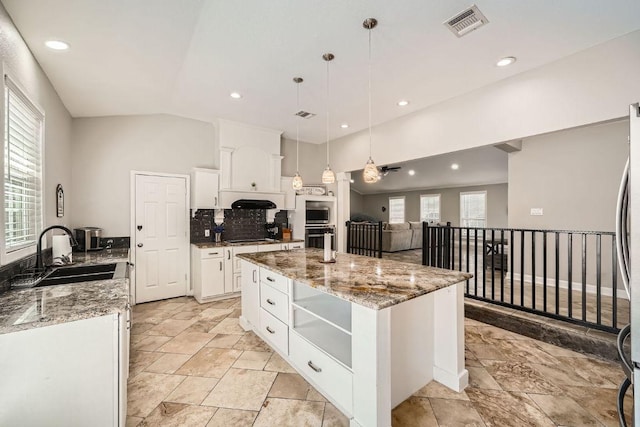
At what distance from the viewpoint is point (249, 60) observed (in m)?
2.70

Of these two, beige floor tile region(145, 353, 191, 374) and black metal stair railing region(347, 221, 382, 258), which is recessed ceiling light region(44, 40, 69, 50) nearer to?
beige floor tile region(145, 353, 191, 374)

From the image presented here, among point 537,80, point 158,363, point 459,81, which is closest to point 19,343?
point 158,363

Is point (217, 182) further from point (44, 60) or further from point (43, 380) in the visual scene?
point (43, 380)

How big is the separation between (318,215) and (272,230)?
A: 89cm

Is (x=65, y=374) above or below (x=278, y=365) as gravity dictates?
above

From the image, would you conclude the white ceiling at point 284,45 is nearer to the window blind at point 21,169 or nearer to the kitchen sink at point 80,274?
the window blind at point 21,169

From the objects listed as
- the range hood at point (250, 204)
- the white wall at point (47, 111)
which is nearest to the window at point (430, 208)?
the range hood at point (250, 204)

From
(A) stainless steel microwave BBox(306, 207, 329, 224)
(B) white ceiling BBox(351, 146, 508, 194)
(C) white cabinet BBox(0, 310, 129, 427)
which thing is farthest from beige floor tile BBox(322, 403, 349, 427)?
(B) white ceiling BBox(351, 146, 508, 194)

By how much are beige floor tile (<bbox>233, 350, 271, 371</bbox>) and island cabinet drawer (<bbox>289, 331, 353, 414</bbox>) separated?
0.37 m

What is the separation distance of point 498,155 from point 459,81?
5.34 m

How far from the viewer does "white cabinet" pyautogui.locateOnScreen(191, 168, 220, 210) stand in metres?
4.27

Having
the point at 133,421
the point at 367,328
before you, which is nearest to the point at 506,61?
the point at 367,328

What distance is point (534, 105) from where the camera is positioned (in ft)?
9.41

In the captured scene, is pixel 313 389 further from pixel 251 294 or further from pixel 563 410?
pixel 563 410
